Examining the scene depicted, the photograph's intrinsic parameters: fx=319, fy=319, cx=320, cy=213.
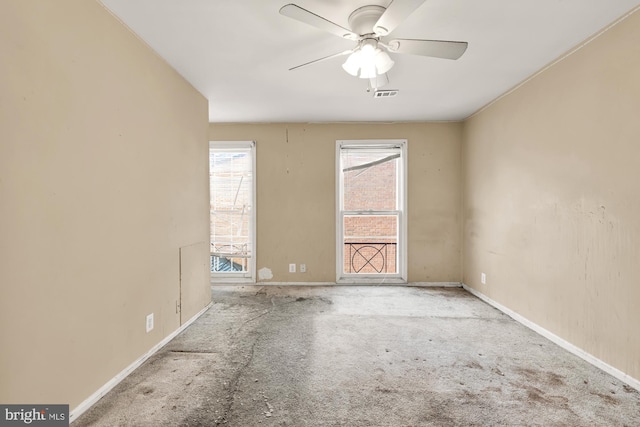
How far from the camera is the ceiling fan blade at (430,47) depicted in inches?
73.0

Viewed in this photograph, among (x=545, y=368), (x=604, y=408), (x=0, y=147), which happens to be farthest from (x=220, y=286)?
(x=604, y=408)

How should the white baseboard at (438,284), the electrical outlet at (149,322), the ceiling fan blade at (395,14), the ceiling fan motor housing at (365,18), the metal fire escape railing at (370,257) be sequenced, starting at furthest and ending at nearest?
the metal fire escape railing at (370,257), the white baseboard at (438,284), the electrical outlet at (149,322), the ceiling fan motor housing at (365,18), the ceiling fan blade at (395,14)

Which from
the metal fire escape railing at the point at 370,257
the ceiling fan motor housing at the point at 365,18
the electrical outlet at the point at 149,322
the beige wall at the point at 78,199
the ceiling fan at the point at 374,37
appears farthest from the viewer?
the metal fire escape railing at the point at 370,257

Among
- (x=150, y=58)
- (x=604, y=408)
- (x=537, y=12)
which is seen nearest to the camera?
(x=604, y=408)

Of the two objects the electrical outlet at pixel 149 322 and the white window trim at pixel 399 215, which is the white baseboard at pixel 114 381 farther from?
the white window trim at pixel 399 215

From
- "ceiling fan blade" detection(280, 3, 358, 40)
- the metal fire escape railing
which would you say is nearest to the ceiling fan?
"ceiling fan blade" detection(280, 3, 358, 40)

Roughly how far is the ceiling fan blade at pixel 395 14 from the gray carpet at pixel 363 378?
2048mm

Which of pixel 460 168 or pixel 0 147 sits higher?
pixel 460 168

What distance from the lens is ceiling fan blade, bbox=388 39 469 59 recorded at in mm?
1854

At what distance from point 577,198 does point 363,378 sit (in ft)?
6.72

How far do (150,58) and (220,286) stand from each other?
297cm

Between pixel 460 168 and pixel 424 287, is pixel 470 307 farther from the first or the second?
pixel 460 168

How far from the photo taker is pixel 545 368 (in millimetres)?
2180

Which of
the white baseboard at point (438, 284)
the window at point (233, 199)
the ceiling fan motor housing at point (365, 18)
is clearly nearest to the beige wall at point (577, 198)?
the white baseboard at point (438, 284)
